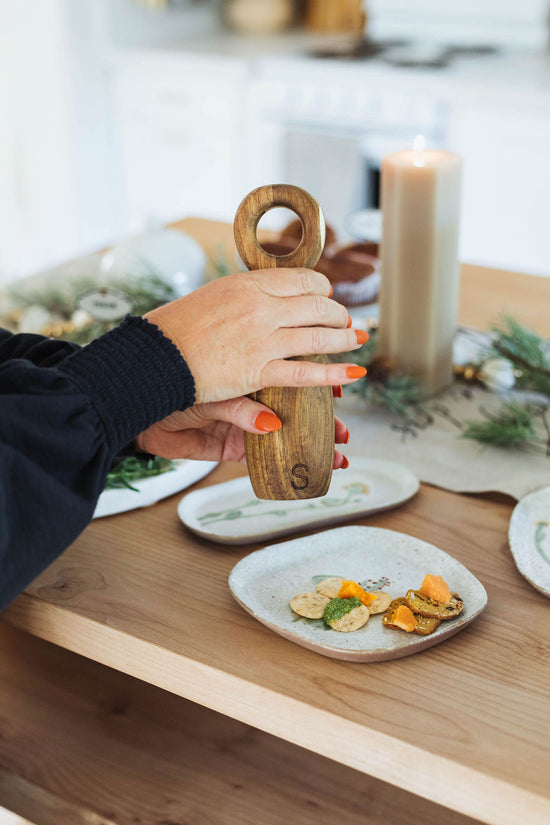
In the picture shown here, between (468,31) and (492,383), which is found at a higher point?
(468,31)

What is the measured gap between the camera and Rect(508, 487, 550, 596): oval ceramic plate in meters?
0.64

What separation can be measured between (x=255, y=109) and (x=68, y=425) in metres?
2.39

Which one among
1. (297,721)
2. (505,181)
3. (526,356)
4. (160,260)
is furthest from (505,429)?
(505,181)

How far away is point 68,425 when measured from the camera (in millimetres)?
552

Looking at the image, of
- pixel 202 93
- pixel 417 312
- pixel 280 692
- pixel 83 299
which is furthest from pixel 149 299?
pixel 202 93

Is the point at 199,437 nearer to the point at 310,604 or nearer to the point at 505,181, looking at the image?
the point at 310,604

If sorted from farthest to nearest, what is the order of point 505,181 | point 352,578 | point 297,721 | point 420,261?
point 505,181, point 420,261, point 352,578, point 297,721

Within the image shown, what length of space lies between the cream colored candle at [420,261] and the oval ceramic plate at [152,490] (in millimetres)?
283

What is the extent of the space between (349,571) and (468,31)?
8.48 ft

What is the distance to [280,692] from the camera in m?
0.54

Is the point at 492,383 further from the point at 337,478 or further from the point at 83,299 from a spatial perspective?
the point at 83,299

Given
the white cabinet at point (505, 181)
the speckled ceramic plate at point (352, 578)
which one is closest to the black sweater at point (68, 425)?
the speckled ceramic plate at point (352, 578)

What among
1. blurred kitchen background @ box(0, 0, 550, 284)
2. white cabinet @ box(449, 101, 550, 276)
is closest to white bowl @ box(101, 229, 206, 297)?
blurred kitchen background @ box(0, 0, 550, 284)

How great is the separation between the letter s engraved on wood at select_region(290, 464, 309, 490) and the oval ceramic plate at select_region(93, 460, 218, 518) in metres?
0.18
